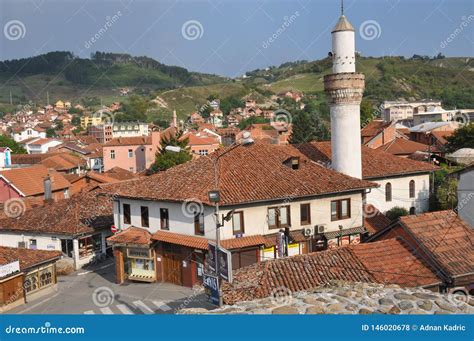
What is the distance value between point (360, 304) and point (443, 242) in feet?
28.1

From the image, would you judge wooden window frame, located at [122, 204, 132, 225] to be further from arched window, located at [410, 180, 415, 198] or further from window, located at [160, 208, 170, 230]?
arched window, located at [410, 180, 415, 198]

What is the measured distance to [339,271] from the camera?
14586 mm

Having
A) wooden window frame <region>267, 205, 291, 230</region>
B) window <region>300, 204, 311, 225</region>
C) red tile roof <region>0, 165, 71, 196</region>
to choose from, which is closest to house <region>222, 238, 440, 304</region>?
wooden window frame <region>267, 205, 291, 230</region>

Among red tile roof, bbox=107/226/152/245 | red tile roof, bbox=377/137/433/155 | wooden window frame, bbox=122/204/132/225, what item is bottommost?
red tile roof, bbox=107/226/152/245

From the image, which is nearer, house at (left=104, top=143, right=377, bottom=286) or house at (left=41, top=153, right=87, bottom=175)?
house at (left=104, top=143, right=377, bottom=286)

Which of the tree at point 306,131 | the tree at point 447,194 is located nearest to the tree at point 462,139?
the tree at point 306,131

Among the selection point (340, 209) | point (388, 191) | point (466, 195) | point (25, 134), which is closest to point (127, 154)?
point (388, 191)

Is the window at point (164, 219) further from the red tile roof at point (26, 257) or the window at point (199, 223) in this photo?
the red tile roof at point (26, 257)

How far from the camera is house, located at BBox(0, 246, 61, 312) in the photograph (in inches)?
Answer: 767

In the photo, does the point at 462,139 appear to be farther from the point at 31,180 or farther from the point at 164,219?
the point at 31,180

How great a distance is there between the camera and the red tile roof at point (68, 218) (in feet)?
87.7

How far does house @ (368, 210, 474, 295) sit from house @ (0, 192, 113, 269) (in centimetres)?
1520

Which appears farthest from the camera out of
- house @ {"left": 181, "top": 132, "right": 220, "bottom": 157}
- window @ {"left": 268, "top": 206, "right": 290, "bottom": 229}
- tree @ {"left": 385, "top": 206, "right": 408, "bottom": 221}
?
house @ {"left": 181, "top": 132, "right": 220, "bottom": 157}

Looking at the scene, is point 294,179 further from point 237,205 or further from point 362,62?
point 362,62
